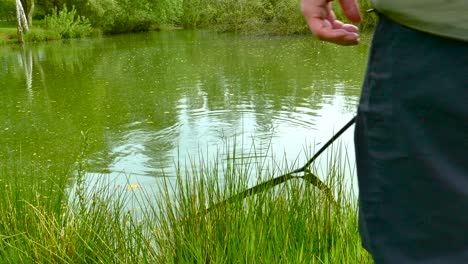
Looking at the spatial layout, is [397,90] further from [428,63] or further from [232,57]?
[232,57]

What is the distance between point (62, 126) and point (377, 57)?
620 cm

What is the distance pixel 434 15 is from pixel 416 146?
0.13 meters

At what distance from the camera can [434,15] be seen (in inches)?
19.8

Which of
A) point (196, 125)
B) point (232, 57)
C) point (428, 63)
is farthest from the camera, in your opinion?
point (232, 57)

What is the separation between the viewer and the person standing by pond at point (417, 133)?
500 millimetres

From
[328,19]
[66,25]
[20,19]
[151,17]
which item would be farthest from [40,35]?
[328,19]

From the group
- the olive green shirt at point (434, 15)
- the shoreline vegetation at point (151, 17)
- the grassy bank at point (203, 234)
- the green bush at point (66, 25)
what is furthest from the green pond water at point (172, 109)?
the green bush at point (66, 25)

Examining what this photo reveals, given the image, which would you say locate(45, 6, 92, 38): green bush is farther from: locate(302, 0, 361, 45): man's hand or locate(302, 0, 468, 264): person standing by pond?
locate(302, 0, 468, 264): person standing by pond

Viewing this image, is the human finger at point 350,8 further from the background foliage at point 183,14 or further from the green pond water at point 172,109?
the background foliage at point 183,14

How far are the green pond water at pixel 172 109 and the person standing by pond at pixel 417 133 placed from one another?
1.56 m

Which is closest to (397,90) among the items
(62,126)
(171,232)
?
(171,232)

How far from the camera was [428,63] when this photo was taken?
51 cm

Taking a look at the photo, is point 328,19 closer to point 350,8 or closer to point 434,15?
point 350,8

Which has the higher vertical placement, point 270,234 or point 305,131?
point 270,234
